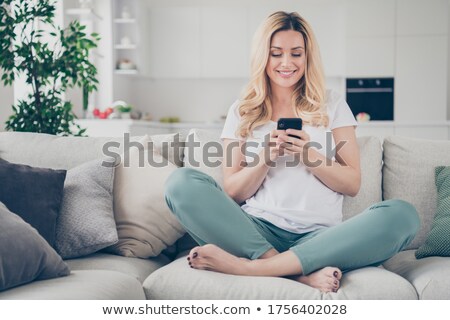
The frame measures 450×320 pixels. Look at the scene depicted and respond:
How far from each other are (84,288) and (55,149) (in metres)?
0.95

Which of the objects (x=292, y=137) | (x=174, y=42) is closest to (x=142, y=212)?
(x=292, y=137)

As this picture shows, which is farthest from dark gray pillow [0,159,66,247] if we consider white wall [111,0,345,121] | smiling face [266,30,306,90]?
white wall [111,0,345,121]

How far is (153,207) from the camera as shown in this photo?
2119 millimetres

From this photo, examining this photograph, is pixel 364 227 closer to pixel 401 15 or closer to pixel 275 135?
pixel 275 135

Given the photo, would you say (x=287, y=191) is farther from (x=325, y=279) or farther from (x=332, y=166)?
(x=325, y=279)

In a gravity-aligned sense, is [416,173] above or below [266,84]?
below

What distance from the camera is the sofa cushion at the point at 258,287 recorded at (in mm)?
1629

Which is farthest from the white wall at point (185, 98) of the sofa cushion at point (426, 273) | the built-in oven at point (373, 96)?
the sofa cushion at point (426, 273)

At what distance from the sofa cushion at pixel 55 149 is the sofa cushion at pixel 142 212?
7.1 inches

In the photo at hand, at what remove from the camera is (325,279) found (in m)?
1.67

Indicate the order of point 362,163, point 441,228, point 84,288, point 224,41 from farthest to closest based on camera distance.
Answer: point 224,41 < point 362,163 < point 441,228 < point 84,288

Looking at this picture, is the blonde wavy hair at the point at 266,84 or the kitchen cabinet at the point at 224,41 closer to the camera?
the blonde wavy hair at the point at 266,84

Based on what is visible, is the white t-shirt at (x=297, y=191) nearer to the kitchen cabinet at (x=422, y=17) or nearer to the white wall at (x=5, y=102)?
the white wall at (x=5, y=102)
